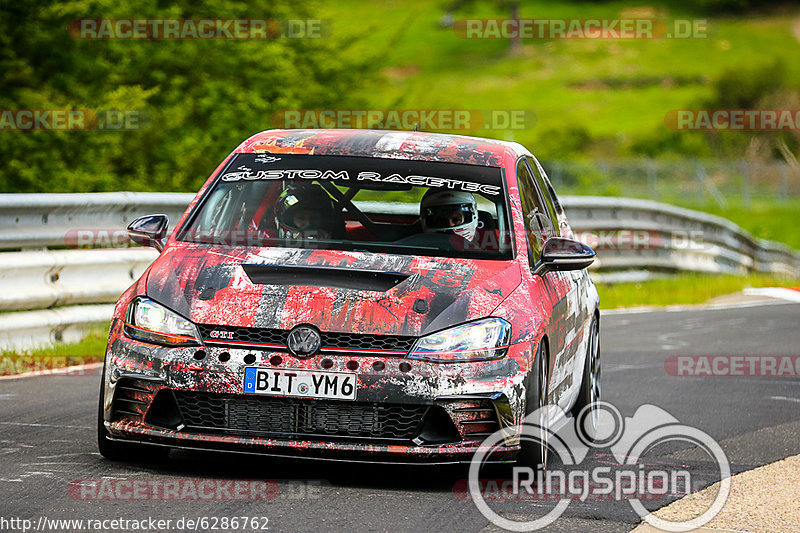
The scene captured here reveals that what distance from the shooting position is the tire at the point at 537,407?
621cm

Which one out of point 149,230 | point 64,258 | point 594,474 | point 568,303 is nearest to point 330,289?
point 149,230

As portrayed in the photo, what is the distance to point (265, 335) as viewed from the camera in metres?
6.02

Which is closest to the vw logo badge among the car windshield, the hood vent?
the hood vent

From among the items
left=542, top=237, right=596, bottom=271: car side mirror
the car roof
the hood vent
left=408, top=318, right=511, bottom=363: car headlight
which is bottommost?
left=408, top=318, right=511, bottom=363: car headlight

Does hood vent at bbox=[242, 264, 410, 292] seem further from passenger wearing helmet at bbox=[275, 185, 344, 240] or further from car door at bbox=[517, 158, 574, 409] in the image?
car door at bbox=[517, 158, 574, 409]

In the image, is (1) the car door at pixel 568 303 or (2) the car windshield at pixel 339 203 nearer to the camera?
(2) the car windshield at pixel 339 203

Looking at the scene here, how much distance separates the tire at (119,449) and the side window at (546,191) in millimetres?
2836

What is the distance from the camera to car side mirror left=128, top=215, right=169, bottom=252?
23.8 feet

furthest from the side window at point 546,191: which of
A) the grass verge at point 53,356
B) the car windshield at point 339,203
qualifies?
the grass verge at point 53,356

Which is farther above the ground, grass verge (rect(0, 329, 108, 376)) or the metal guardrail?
the metal guardrail

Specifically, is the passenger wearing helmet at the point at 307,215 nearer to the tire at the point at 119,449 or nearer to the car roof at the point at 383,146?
the car roof at the point at 383,146

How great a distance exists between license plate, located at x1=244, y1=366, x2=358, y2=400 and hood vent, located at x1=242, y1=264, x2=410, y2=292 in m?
0.47

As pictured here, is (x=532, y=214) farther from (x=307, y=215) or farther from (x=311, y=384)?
(x=311, y=384)

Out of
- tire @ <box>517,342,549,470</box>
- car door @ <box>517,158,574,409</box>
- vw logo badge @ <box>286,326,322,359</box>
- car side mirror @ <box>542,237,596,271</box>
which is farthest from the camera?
car side mirror @ <box>542,237,596,271</box>
